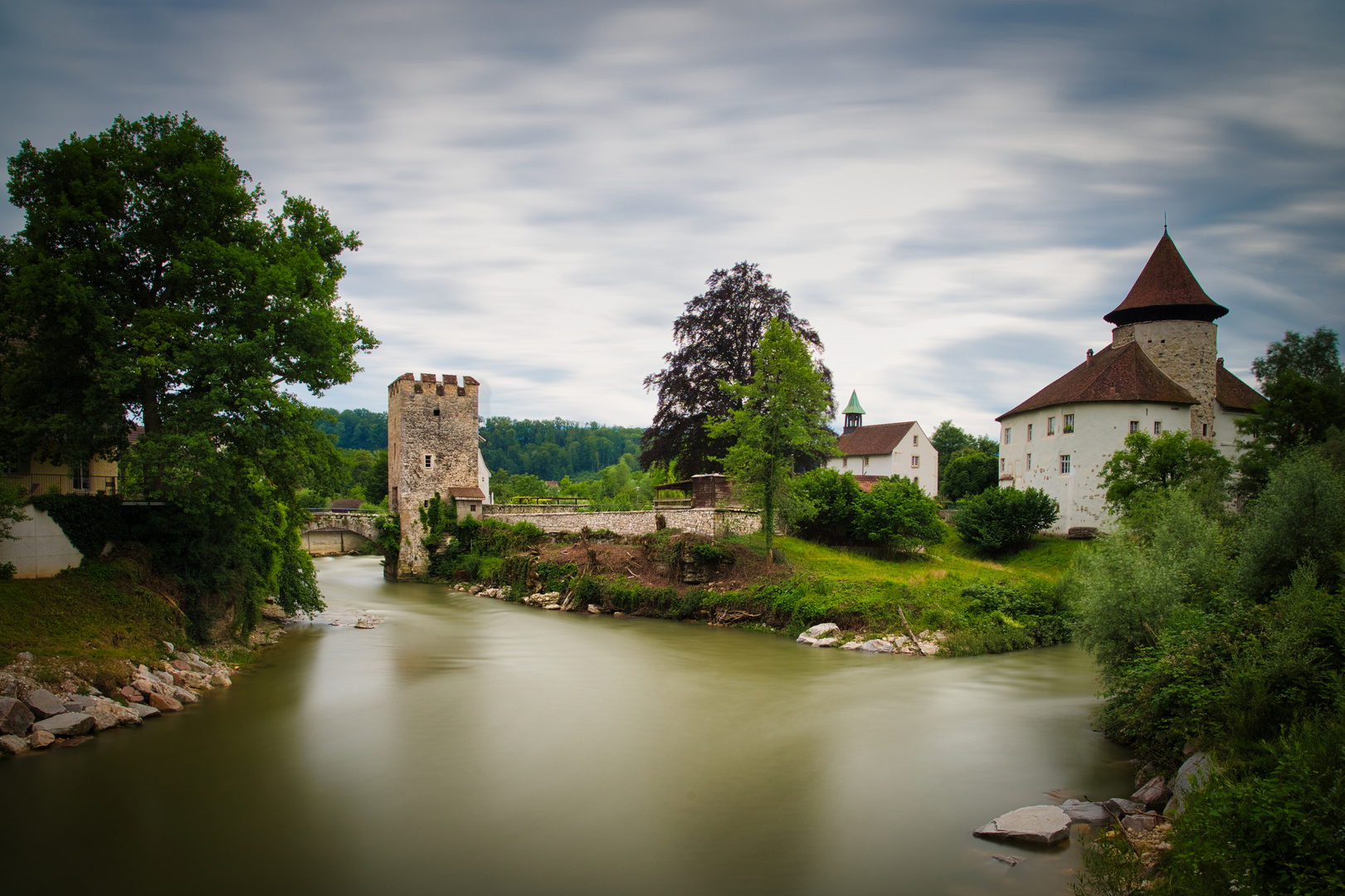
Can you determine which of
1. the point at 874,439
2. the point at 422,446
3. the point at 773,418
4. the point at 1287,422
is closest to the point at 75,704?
the point at 773,418

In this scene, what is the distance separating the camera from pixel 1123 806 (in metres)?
8.35

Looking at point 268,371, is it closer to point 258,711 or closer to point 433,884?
point 258,711

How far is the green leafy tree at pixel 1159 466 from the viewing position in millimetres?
21906

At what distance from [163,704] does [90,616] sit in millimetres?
2652

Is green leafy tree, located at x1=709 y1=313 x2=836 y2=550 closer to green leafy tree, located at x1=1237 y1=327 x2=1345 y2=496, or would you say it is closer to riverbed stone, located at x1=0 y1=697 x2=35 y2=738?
green leafy tree, located at x1=1237 y1=327 x2=1345 y2=496

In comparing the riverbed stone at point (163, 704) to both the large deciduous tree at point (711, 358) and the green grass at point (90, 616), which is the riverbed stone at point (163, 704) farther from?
the large deciduous tree at point (711, 358)

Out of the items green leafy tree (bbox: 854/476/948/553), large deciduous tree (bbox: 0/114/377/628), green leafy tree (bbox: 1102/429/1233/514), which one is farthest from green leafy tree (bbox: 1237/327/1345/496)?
large deciduous tree (bbox: 0/114/377/628)

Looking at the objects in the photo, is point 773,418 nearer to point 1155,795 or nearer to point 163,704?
point 1155,795

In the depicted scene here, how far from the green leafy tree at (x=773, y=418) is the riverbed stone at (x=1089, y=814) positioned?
565 inches

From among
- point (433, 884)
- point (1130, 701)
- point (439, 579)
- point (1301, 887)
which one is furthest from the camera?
point (439, 579)

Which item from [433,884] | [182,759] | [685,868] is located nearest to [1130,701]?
[685,868]

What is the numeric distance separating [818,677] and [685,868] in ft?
27.9

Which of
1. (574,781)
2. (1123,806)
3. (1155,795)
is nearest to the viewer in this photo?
(1123,806)

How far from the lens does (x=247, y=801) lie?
8922mm
